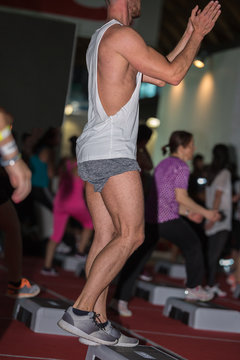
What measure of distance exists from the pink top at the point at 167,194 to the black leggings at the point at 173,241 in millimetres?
60

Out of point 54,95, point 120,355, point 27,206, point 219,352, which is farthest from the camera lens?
point 27,206

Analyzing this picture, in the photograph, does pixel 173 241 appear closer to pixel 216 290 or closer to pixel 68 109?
pixel 216 290

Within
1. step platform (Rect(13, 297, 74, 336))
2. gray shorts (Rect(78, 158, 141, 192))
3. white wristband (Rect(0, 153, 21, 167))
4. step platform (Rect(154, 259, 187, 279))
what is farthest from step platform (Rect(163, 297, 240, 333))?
step platform (Rect(154, 259, 187, 279))

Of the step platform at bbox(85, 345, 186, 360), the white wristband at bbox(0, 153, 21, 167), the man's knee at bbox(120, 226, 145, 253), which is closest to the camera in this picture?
the white wristband at bbox(0, 153, 21, 167)

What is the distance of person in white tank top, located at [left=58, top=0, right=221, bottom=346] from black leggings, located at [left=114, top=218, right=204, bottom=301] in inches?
73.1

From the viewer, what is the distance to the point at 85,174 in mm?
3152

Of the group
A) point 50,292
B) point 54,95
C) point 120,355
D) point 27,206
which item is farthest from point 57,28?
point 120,355

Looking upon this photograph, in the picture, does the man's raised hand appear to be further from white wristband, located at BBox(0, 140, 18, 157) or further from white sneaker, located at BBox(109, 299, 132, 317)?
white sneaker, located at BBox(109, 299, 132, 317)

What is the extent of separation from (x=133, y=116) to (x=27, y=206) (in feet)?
17.7

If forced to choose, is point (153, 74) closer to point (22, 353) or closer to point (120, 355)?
point (120, 355)

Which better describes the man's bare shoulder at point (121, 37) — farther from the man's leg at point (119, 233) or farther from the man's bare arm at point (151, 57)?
the man's leg at point (119, 233)

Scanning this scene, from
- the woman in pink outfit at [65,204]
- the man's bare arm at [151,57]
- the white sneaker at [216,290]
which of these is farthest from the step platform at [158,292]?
the man's bare arm at [151,57]

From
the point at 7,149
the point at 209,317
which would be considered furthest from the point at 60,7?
the point at 7,149

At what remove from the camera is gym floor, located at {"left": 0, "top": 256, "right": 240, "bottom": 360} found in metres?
3.43
